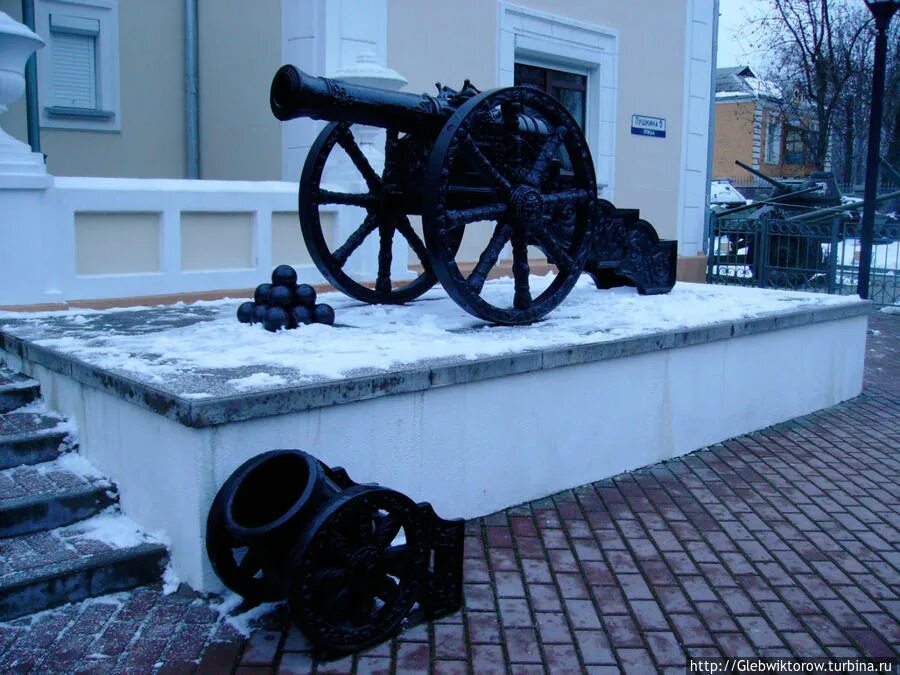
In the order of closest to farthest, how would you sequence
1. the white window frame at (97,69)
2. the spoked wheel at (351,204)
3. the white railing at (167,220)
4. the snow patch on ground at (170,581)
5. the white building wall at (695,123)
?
the snow patch on ground at (170,581), the spoked wheel at (351,204), the white railing at (167,220), the white window frame at (97,69), the white building wall at (695,123)

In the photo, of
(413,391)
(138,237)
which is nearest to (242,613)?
(413,391)

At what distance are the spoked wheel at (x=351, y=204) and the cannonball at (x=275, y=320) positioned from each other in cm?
85

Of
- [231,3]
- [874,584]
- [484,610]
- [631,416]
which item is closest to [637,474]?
[631,416]

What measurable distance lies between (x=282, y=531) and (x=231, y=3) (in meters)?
6.80

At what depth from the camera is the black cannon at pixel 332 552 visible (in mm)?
3137

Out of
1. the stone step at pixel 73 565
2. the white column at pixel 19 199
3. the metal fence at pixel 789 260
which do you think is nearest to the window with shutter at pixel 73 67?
the white column at pixel 19 199

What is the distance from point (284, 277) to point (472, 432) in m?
1.38

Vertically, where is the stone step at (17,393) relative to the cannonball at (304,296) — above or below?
below

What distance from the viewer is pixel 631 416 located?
526 cm

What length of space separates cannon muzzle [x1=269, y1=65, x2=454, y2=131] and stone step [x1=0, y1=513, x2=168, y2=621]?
2.24 m

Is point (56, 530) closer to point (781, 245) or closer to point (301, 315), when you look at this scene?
point (301, 315)

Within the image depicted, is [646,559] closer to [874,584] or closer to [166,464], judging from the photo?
[874,584]

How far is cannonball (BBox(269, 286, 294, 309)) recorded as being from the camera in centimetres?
507

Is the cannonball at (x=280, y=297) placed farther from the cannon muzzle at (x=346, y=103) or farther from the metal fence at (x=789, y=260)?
the metal fence at (x=789, y=260)
